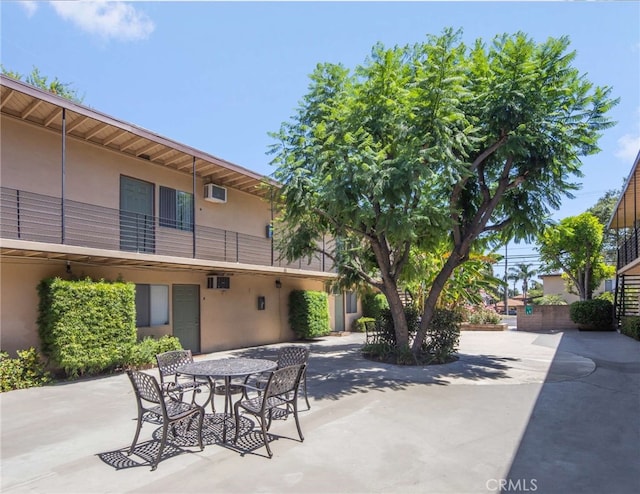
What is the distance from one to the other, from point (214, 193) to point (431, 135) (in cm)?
782

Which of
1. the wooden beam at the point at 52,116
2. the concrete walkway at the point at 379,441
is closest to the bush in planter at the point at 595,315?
the concrete walkway at the point at 379,441

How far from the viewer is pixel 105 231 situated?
Result: 11.4m

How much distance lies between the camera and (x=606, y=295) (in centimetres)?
2923

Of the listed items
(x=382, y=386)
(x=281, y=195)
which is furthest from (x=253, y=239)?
(x=382, y=386)

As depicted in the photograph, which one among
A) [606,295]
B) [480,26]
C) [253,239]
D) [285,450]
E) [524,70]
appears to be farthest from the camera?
[606,295]

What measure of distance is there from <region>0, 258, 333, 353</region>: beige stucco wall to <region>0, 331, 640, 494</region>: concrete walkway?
1.91 m

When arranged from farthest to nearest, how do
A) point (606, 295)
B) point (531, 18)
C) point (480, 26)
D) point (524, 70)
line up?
point (606, 295) < point (480, 26) < point (531, 18) < point (524, 70)

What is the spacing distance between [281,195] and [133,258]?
3.97 m

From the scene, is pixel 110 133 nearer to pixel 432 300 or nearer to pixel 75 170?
pixel 75 170

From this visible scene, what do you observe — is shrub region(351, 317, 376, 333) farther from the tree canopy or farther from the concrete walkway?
the tree canopy

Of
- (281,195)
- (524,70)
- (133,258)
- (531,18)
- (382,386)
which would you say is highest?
(531,18)

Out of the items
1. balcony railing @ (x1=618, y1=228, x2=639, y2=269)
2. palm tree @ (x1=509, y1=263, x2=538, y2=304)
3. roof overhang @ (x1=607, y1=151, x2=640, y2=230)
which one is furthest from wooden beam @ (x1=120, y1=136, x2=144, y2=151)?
palm tree @ (x1=509, y1=263, x2=538, y2=304)

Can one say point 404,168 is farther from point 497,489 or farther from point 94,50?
point 94,50

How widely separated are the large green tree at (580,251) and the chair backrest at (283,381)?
67.1 ft
